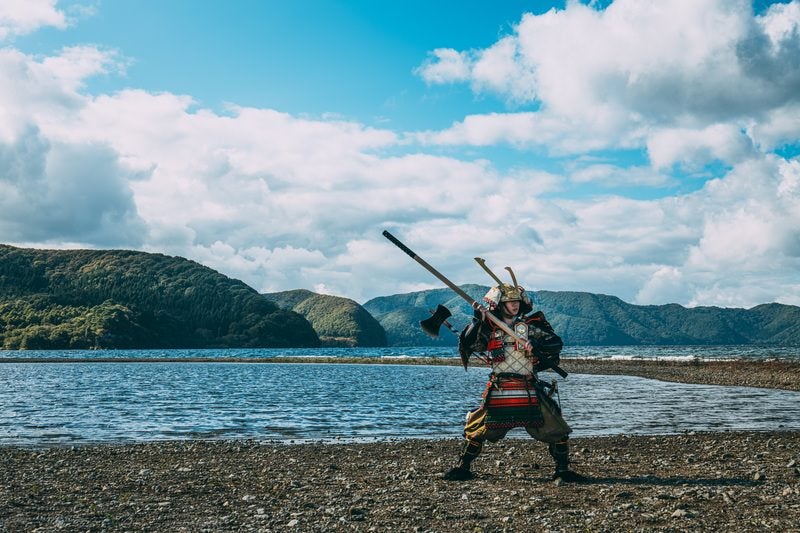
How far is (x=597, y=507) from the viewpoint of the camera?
10.6 m

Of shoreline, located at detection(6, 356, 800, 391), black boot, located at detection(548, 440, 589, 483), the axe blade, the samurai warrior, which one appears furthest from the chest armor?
shoreline, located at detection(6, 356, 800, 391)

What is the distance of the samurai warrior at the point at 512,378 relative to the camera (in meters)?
12.9

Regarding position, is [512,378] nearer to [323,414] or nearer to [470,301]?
[470,301]

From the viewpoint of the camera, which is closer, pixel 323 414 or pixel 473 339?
pixel 473 339

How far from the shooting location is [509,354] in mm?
13133

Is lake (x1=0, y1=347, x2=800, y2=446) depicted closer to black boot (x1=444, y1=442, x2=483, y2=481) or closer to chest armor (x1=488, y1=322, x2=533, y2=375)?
black boot (x1=444, y1=442, x2=483, y2=481)

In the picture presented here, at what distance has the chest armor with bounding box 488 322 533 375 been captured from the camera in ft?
43.0

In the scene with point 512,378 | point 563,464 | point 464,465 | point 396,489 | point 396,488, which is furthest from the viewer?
point 464,465

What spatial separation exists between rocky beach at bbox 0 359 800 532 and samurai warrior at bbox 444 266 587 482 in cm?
81

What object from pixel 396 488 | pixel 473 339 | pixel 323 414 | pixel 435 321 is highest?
pixel 435 321

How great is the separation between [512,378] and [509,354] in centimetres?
47

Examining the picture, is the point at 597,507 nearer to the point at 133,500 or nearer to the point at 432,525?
the point at 432,525

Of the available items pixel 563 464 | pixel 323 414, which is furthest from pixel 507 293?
pixel 323 414

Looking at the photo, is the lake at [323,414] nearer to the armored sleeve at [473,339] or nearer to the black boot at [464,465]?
the black boot at [464,465]
